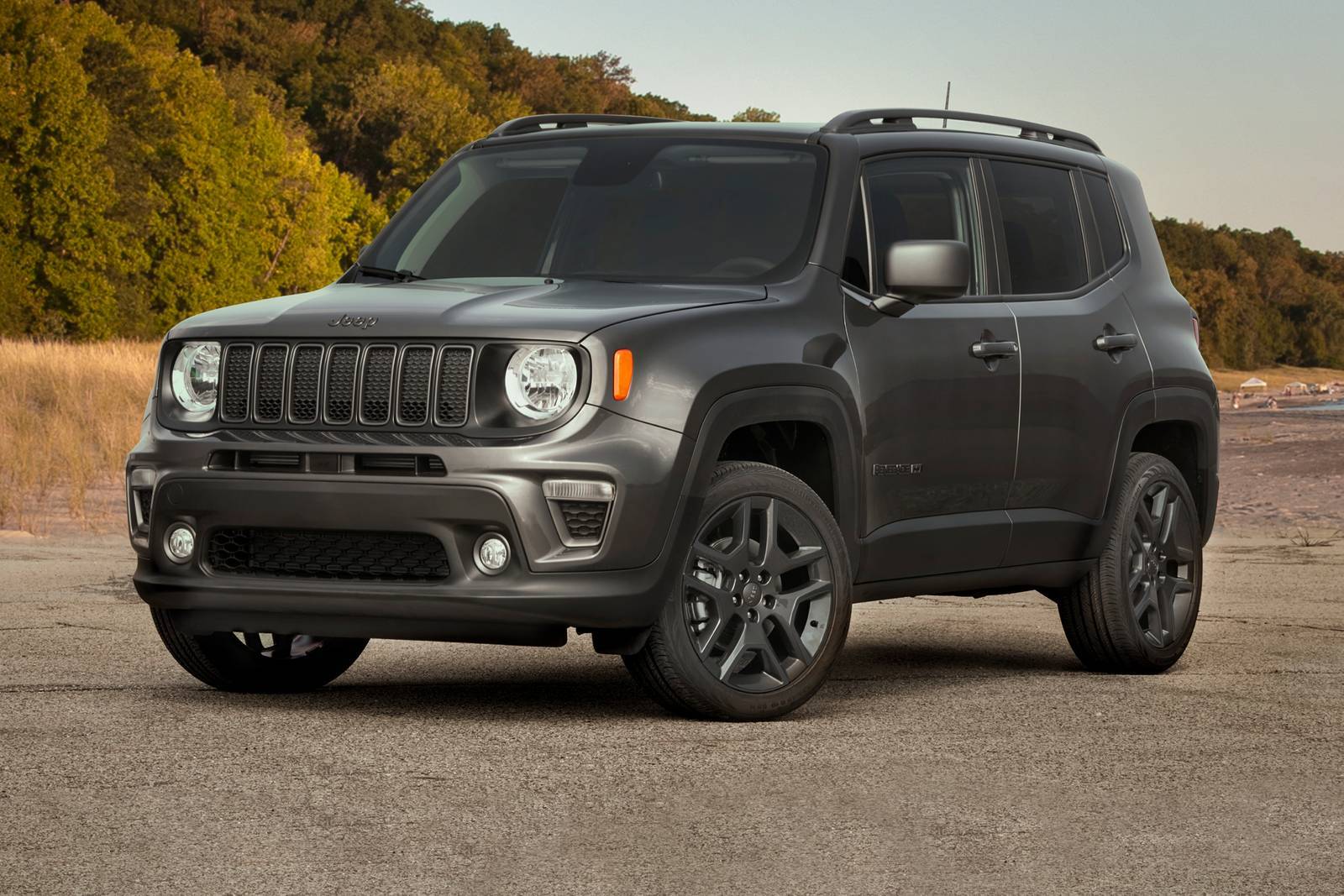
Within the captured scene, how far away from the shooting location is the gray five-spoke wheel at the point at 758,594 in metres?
6.75

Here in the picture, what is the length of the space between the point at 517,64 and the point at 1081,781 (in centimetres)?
13882

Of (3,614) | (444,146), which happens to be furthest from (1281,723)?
(444,146)

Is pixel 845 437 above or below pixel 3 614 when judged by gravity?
above

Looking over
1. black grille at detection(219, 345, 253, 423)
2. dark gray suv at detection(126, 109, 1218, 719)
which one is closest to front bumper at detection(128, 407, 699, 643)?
dark gray suv at detection(126, 109, 1218, 719)

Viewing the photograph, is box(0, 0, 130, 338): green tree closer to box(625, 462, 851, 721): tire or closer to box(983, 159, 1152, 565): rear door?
box(983, 159, 1152, 565): rear door

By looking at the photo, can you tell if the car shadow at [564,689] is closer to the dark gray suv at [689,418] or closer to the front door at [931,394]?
the dark gray suv at [689,418]

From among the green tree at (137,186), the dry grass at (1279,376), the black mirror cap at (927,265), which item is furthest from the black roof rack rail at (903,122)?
the dry grass at (1279,376)

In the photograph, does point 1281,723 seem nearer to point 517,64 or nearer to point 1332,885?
point 1332,885

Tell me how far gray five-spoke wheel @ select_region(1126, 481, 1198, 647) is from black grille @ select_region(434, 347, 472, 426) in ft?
11.0

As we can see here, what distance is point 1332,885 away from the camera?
4766 mm

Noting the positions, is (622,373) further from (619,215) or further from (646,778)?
(619,215)

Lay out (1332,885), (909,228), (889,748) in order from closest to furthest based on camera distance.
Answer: (1332,885) → (889,748) → (909,228)

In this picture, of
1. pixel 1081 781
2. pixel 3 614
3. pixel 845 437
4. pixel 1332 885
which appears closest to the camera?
pixel 1332 885

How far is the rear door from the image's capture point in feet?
26.5
